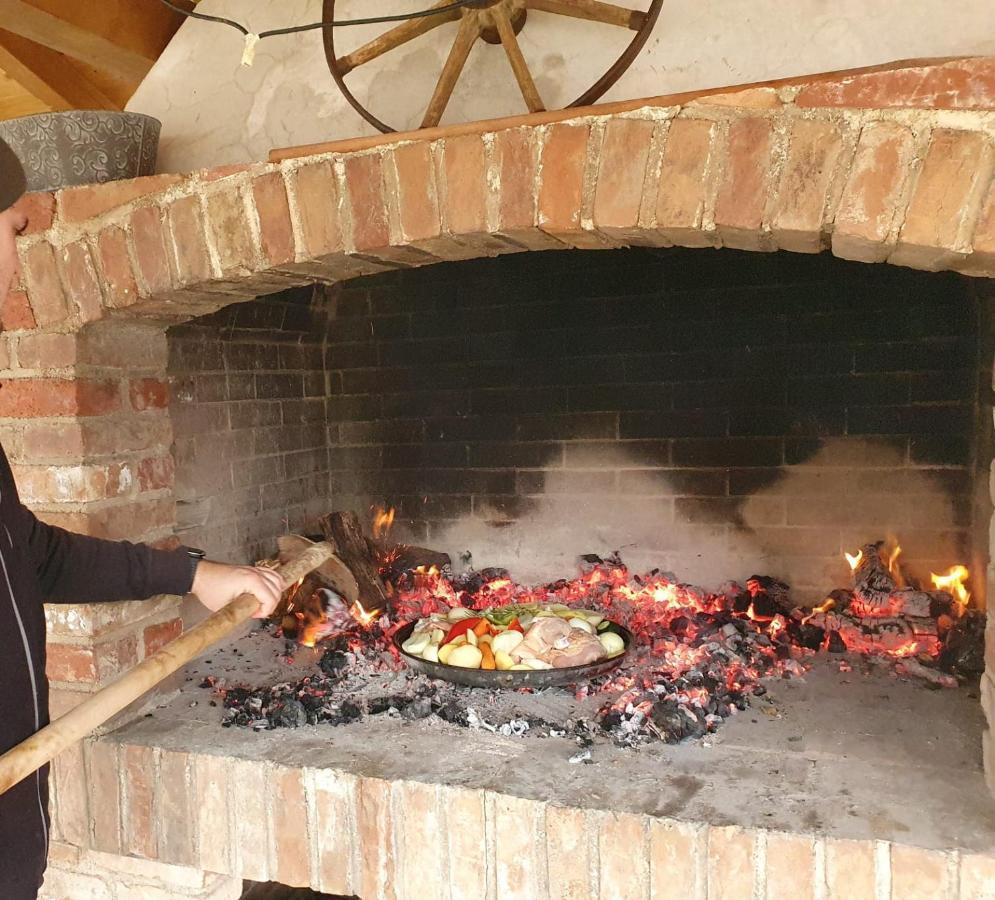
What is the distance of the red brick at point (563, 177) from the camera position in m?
1.61

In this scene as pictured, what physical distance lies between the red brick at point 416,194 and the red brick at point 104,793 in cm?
144

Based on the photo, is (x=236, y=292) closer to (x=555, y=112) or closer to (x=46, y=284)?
(x=46, y=284)

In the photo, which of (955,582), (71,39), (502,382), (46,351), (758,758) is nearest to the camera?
(758,758)

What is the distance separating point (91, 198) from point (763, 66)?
1.56m

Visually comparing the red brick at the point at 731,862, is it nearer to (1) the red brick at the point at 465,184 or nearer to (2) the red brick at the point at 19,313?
(1) the red brick at the point at 465,184

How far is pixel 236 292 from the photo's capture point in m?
2.05

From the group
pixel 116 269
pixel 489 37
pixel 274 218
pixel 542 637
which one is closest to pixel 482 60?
pixel 489 37

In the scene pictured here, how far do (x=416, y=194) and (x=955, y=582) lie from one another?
84.2 inches

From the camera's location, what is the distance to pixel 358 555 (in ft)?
9.74

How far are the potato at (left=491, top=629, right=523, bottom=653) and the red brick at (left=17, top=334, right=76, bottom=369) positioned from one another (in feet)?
4.23

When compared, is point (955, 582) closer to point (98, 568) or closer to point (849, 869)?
point (849, 869)

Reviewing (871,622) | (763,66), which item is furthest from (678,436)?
(763,66)

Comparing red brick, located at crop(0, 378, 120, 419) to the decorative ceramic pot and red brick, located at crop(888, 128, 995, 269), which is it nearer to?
the decorative ceramic pot

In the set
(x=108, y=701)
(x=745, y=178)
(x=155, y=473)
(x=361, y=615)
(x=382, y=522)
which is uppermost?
(x=745, y=178)
